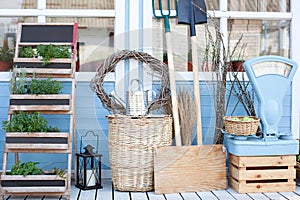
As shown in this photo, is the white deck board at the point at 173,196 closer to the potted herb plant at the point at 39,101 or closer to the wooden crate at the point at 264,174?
the wooden crate at the point at 264,174

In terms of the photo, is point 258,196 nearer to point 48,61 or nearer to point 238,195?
point 238,195

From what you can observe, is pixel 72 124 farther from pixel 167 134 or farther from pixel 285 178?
pixel 285 178

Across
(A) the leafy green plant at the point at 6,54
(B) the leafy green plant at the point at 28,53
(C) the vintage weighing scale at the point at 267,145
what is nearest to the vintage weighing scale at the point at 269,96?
(C) the vintage weighing scale at the point at 267,145

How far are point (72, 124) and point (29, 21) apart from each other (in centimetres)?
116

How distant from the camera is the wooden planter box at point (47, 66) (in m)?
3.83

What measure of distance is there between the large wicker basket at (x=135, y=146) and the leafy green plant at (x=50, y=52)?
645mm

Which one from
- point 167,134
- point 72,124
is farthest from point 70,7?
point 167,134

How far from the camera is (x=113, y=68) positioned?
4219mm

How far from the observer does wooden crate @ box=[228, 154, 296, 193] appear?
3822 millimetres

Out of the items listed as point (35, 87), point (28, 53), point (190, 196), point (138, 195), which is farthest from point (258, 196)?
point (28, 53)

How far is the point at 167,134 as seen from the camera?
3912mm

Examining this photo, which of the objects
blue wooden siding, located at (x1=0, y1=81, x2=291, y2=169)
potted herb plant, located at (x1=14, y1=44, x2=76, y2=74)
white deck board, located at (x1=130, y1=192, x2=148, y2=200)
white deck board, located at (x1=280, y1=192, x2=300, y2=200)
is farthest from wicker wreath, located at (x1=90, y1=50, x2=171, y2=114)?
white deck board, located at (x1=280, y1=192, x2=300, y2=200)

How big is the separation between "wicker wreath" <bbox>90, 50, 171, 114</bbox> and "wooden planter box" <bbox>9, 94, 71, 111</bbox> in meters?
0.45

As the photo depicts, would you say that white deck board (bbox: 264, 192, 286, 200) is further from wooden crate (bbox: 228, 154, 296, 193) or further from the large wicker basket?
the large wicker basket
